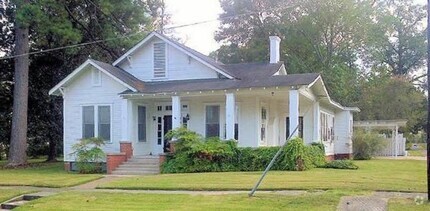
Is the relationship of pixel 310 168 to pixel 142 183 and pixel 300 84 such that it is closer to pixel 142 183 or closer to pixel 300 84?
pixel 300 84

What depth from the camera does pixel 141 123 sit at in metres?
23.1

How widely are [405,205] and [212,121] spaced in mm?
13110

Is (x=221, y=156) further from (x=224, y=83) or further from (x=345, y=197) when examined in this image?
(x=345, y=197)

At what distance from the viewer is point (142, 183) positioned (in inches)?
587

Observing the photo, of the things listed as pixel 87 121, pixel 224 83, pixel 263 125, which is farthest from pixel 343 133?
pixel 87 121

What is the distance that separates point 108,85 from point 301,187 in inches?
485

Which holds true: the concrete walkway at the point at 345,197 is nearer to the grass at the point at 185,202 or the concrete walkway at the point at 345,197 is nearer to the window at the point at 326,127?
the grass at the point at 185,202

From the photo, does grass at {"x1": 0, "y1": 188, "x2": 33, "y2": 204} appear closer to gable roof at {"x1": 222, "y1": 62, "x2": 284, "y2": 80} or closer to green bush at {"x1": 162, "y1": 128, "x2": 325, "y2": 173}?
green bush at {"x1": 162, "y1": 128, "x2": 325, "y2": 173}

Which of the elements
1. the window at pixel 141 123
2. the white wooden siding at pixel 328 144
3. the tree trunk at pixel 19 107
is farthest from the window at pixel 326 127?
the tree trunk at pixel 19 107

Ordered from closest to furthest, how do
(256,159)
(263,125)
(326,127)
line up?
(256,159) → (263,125) → (326,127)

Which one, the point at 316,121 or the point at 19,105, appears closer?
the point at 316,121

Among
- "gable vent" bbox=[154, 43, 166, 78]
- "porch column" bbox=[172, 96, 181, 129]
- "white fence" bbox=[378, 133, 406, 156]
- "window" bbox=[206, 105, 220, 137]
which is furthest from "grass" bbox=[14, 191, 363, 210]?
"white fence" bbox=[378, 133, 406, 156]

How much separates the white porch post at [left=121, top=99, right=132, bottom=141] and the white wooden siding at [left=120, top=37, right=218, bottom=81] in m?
2.53

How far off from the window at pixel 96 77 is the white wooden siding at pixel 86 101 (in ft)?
0.37
